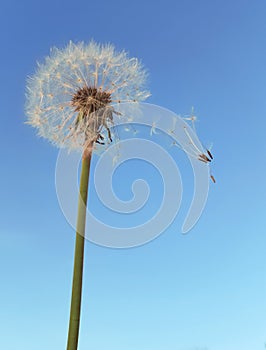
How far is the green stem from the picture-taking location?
7687 millimetres

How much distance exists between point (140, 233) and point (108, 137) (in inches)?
85.5

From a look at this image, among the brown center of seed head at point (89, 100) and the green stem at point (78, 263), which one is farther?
the brown center of seed head at point (89, 100)

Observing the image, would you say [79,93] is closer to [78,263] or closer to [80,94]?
[80,94]

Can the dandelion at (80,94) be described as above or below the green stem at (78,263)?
above

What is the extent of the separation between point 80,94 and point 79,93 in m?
0.04

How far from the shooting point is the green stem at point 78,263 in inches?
303

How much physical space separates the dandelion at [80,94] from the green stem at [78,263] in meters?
0.70

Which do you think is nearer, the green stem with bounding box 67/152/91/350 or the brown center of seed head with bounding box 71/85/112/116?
the green stem with bounding box 67/152/91/350

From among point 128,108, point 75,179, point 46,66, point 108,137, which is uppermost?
point 46,66

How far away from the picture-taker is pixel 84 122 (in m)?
9.99

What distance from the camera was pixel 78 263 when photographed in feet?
26.6

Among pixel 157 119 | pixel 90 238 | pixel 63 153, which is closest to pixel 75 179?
pixel 63 153

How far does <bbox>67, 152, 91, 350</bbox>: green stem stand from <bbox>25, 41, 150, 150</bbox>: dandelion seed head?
1.14m

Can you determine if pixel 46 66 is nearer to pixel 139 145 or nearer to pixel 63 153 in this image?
pixel 63 153
